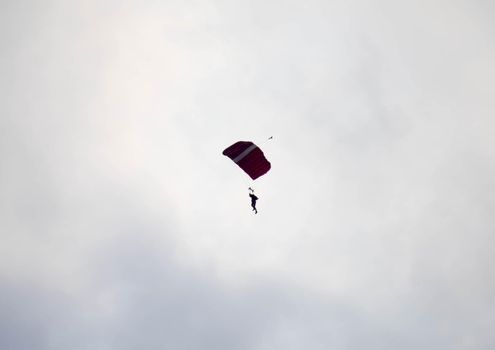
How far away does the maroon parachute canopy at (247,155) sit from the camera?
179 ft

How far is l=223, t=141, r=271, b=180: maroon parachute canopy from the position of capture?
179 feet

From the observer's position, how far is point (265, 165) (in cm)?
5622

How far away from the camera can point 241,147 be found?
54.8 metres

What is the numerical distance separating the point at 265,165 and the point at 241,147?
10.9 ft

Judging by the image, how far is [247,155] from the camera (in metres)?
55.1
